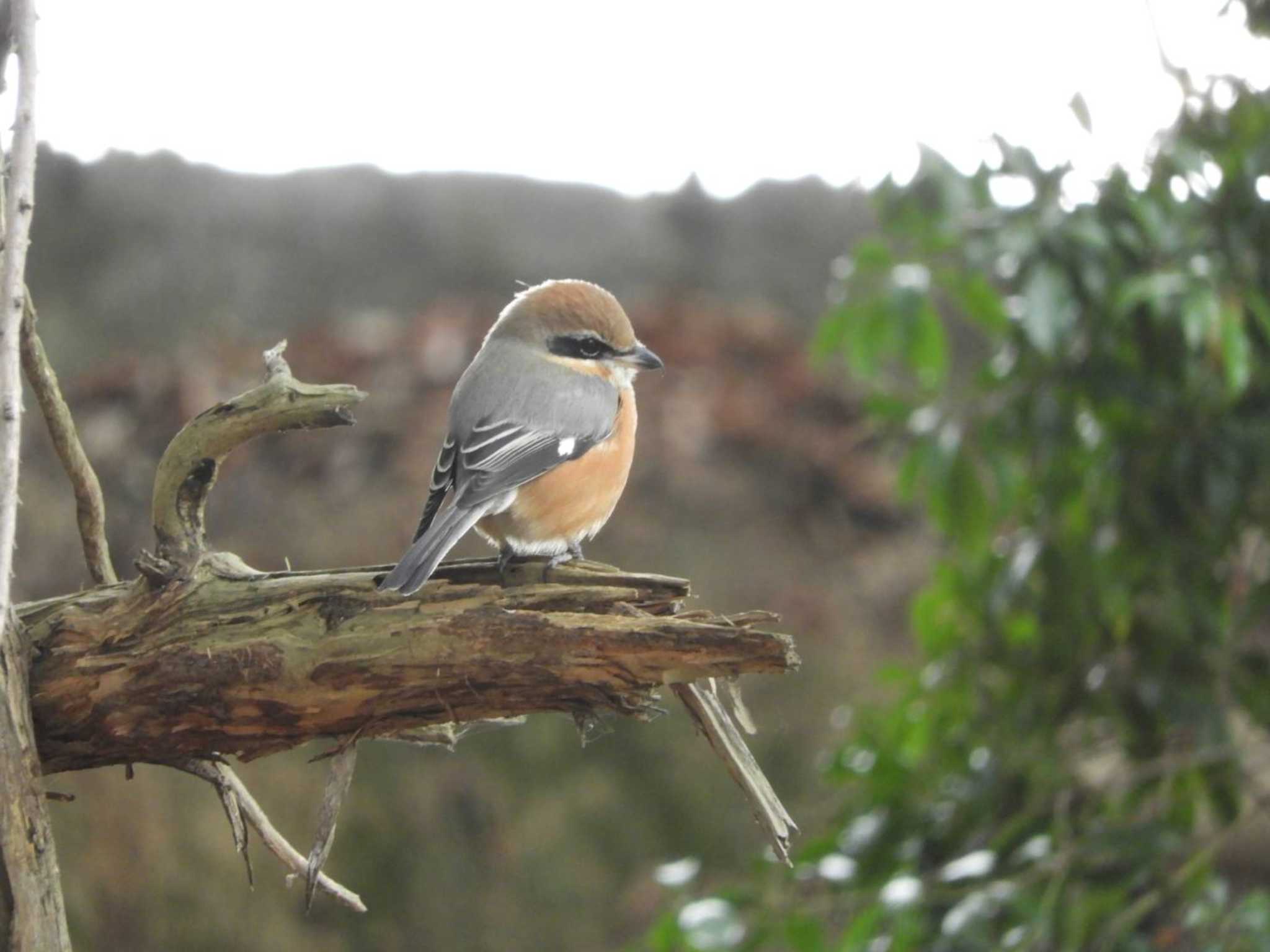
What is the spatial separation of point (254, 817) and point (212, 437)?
530 millimetres

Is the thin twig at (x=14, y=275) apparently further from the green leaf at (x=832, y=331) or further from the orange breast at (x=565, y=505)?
the green leaf at (x=832, y=331)

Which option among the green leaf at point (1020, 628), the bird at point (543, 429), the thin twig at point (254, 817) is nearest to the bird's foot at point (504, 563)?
the bird at point (543, 429)

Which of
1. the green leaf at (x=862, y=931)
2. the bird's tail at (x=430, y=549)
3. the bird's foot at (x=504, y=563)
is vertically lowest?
the green leaf at (x=862, y=931)

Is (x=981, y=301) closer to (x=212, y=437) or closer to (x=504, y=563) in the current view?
(x=504, y=563)

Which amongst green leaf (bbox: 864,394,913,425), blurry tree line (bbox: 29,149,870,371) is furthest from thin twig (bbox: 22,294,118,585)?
blurry tree line (bbox: 29,149,870,371)

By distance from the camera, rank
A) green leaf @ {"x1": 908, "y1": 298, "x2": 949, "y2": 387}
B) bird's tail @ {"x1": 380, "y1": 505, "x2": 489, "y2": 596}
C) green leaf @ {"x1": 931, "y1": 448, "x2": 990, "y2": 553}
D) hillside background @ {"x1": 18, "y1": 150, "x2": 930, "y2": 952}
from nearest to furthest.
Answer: bird's tail @ {"x1": 380, "y1": 505, "x2": 489, "y2": 596}, green leaf @ {"x1": 908, "y1": 298, "x2": 949, "y2": 387}, green leaf @ {"x1": 931, "y1": 448, "x2": 990, "y2": 553}, hillside background @ {"x1": 18, "y1": 150, "x2": 930, "y2": 952}

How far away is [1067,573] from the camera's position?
285 centimetres

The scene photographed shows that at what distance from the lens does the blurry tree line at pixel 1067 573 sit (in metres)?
2.52

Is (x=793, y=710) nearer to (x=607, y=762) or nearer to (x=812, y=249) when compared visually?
(x=607, y=762)

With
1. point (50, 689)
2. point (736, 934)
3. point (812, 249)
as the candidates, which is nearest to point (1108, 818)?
point (736, 934)

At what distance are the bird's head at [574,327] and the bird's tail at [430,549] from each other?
1.85 ft

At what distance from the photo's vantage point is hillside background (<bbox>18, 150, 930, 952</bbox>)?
488 centimetres

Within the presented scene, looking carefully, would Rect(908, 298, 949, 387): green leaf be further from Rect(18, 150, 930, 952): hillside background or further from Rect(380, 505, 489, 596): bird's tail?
Rect(18, 150, 930, 952): hillside background

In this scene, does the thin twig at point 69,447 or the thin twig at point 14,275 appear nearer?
the thin twig at point 14,275
